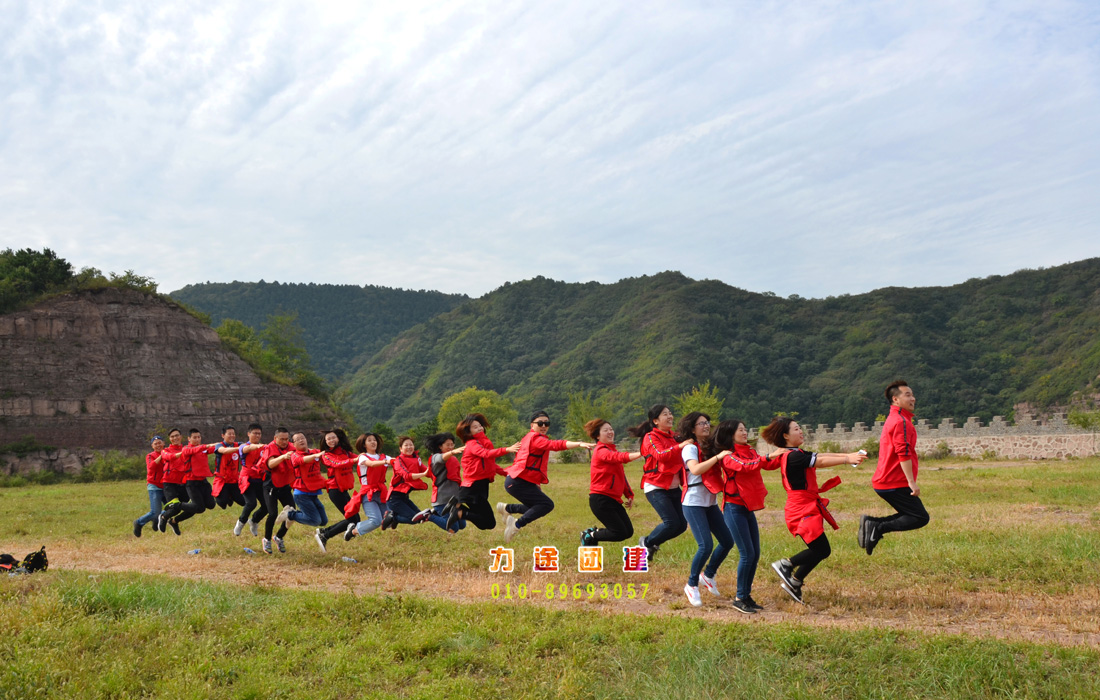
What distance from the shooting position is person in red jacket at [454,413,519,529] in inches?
436

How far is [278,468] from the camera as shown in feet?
43.1

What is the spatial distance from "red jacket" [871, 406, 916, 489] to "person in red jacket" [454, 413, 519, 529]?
4.91 meters

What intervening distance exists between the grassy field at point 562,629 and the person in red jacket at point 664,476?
77cm

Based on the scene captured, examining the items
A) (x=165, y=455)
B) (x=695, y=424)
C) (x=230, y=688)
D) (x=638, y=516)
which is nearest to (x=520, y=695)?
(x=230, y=688)

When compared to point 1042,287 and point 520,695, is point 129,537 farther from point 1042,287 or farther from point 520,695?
point 1042,287

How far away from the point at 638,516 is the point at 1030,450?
28103mm

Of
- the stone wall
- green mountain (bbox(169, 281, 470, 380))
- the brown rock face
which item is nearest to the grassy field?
the stone wall

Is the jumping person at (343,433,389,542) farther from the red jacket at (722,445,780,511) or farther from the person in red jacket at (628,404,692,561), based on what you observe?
the red jacket at (722,445,780,511)

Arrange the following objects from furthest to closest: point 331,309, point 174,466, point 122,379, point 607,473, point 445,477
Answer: point 331,309
point 122,379
point 174,466
point 445,477
point 607,473

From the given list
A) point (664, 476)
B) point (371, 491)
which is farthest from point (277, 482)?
point (664, 476)

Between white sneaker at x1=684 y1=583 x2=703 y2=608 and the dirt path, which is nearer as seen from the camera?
the dirt path

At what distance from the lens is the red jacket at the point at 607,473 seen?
9578 mm

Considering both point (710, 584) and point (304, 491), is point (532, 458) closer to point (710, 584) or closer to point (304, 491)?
point (710, 584)

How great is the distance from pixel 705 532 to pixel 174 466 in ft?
35.5
